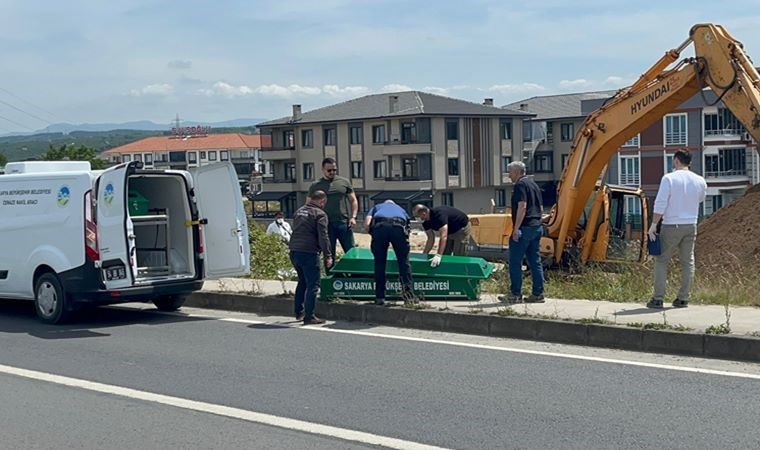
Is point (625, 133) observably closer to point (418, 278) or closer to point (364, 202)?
point (418, 278)

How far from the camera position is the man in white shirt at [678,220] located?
442 inches

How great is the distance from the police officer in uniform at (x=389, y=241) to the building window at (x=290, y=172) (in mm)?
70131

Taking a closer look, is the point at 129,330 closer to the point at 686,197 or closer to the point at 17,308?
the point at 17,308

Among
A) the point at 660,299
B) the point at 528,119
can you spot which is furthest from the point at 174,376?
the point at 528,119

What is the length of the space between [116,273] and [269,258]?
5.53 meters

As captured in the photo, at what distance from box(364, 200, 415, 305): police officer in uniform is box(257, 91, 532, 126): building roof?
2315 inches

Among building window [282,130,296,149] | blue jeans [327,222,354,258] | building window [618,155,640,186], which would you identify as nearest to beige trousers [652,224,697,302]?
blue jeans [327,222,354,258]

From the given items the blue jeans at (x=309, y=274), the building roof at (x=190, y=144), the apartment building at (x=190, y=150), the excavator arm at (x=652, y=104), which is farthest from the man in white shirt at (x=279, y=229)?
the building roof at (x=190, y=144)

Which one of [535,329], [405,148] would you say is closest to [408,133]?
[405,148]

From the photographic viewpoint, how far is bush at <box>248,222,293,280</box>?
57.0ft

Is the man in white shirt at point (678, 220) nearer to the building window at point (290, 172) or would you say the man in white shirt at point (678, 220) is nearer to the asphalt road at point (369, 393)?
the asphalt road at point (369, 393)

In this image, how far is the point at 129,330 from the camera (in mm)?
12477

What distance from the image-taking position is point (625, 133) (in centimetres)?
1803

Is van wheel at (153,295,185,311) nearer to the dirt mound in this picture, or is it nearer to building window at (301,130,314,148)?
the dirt mound
